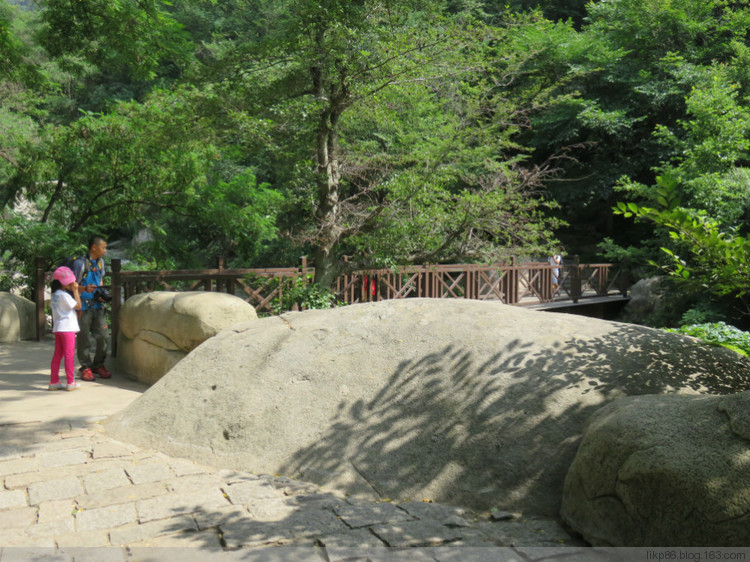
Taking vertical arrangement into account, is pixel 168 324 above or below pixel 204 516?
above

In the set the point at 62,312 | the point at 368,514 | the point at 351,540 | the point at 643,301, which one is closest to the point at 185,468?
the point at 368,514

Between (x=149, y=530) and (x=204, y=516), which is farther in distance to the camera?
→ (x=204, y=516)

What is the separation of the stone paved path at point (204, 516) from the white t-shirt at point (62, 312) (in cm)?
216

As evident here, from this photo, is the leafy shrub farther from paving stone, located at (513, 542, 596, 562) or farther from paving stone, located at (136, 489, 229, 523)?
paving stone, located at (513, 542, 596, 562)

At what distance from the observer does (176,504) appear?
360cm

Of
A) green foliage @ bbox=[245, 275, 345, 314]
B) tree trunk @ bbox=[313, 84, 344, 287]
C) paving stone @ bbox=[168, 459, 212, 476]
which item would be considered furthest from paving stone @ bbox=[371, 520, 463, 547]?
tree trunk @ bbox=[313, 84, 344, 287]

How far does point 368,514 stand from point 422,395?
113 cm

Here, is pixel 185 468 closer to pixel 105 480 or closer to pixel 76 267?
pixel 105 480

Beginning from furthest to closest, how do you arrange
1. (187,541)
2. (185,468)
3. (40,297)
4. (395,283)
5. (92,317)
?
(395,283)
(40,297)
(92,317)
(185,468)
(187,541)

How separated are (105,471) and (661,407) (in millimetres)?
3558

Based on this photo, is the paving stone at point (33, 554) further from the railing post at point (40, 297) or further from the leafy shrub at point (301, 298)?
the railing post at point (40, 297)

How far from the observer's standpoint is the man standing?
23.0 ft

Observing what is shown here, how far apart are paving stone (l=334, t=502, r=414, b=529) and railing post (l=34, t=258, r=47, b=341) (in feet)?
28.0

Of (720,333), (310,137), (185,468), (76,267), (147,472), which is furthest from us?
(310,137)
